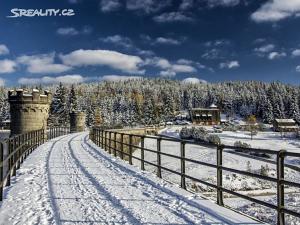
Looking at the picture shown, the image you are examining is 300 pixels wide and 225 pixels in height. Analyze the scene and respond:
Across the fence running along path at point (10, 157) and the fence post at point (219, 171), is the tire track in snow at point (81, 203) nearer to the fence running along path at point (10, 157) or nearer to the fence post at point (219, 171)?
the fence running along path at point (10, 157)

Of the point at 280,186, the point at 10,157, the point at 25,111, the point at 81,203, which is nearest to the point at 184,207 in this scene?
the point at 81,203

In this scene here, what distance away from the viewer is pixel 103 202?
8.39 metres

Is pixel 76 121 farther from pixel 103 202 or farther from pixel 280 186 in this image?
pixel 280 186

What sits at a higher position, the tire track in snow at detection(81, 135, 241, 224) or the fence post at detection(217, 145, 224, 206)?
the fence post at detection(217, 145, 224, 206)

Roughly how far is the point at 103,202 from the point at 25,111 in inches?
1188

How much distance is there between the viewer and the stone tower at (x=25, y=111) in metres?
36.4

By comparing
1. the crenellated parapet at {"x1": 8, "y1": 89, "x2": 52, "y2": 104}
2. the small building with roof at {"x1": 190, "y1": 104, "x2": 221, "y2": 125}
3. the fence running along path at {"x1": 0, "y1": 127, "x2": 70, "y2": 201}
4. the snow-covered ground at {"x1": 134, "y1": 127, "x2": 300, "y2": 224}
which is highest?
the crenellated parapet at {"x1": 8, "y1": 89, "x2": 52, "y2": 104}

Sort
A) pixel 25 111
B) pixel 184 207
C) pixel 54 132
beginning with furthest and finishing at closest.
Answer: pixel 54 132 → pixel 25 111 → pixel 184 207

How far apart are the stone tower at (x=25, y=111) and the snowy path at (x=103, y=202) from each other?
25.1 meters

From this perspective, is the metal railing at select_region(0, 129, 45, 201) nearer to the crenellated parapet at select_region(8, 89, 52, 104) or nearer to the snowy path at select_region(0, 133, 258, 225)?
the snowy path at select_region(0, 133, 258, 225)

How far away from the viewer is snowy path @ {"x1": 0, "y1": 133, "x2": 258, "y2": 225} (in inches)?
276

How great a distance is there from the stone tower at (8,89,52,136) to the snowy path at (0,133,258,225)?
25113 mm

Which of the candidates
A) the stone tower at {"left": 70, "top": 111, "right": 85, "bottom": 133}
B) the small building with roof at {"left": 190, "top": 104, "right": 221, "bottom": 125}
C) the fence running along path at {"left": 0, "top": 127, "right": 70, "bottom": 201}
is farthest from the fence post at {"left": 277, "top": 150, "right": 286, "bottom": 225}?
the small building with roof at {"left": 190, "top": 104, "right": 221, "bottom": 125}

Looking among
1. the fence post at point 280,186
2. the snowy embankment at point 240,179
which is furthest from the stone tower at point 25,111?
the fence post at point 280,186
